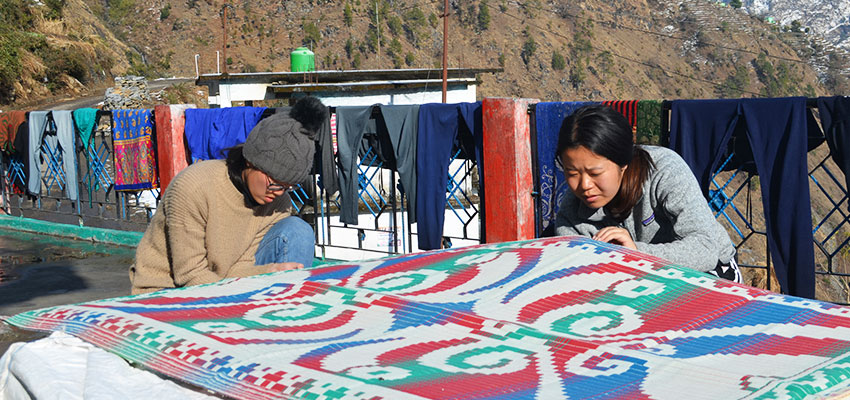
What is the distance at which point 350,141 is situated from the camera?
7336mm

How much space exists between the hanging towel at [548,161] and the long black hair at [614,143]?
3.05m

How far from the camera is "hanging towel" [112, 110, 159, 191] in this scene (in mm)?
8820

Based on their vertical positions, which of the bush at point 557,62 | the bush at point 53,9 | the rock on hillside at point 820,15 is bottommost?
the bush at point 53,9

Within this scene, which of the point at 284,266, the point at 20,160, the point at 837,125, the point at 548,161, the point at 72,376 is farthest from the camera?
the point at 20,160

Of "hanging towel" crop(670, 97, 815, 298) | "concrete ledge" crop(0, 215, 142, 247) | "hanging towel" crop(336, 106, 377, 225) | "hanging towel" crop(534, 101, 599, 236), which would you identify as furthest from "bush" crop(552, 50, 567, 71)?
"hanging towel" crop(670, 97, 815, 298)

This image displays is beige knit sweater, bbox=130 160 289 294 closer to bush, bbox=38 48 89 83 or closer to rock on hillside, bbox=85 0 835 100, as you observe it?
bush, bbox=38 48 89 83

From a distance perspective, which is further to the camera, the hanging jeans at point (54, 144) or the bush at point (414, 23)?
the bush at point (414, 23)

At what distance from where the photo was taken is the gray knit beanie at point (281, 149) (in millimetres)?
3150

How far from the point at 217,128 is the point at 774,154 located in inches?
211

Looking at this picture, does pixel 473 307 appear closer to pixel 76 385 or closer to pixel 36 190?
pixel 76 385

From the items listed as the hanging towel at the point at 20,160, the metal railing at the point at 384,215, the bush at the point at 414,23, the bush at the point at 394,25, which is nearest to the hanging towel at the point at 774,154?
the metal railing at the point at 384,215

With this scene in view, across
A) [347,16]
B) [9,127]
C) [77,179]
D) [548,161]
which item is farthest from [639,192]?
[347,16]

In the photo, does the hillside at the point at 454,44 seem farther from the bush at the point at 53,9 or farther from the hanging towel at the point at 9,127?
the hanging towel at the point at 9,127

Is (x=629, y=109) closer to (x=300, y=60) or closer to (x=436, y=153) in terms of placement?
(x=436, y=153)
